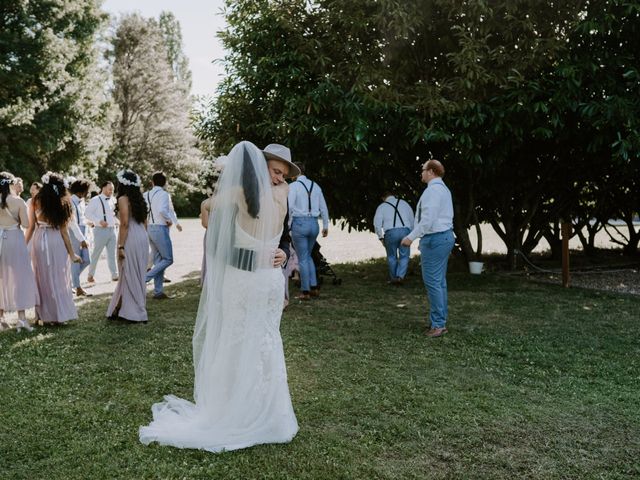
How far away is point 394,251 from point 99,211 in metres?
5.98

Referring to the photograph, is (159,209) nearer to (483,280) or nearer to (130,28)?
(483,280)

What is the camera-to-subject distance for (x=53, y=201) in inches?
323

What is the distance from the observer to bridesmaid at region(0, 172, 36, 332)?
779 centimetres

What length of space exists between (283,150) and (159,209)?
6472 mm

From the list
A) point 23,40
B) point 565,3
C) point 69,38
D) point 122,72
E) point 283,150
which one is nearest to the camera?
point 283,150

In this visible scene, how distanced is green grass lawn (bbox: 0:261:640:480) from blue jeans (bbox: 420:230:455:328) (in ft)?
1.22

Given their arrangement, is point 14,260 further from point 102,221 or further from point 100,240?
point 100,240

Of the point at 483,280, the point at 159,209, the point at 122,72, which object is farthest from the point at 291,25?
the point at 122,72

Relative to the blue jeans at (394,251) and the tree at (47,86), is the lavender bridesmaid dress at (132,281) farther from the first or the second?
the tree at (47,86)

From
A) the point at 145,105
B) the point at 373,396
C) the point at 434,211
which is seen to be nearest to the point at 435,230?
the point at 434,211

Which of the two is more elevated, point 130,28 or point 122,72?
point 130,28

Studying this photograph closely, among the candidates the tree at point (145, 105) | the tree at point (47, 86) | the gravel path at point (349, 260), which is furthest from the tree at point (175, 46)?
the gravel path at point (349, 260)

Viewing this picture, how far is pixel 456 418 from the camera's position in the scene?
477 centimetres

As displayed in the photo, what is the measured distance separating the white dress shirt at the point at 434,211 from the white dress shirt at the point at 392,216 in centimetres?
428
